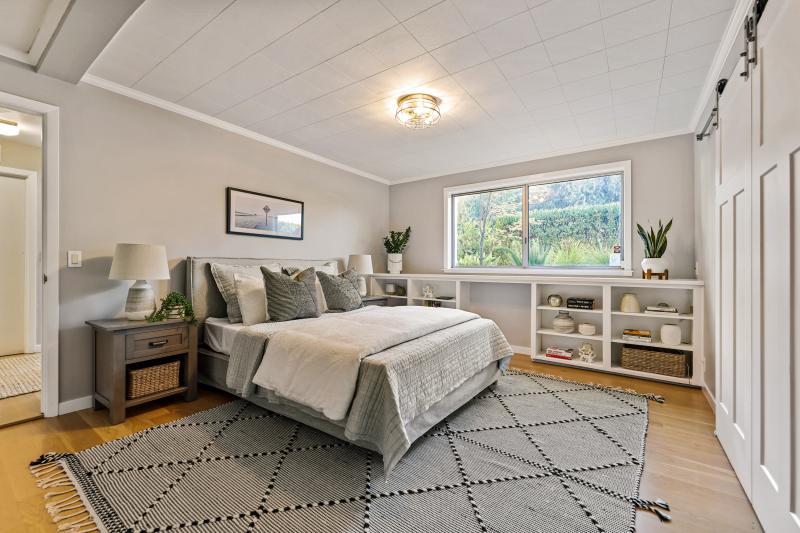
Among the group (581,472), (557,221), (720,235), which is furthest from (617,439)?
(557,221)

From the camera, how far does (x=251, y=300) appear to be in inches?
117

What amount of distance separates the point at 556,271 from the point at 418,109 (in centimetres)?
255

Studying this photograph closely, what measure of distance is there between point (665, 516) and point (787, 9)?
198cm

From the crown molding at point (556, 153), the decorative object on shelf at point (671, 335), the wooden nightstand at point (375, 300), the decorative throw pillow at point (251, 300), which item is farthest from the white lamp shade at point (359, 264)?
the decorative object on shelf at point (671, 335)

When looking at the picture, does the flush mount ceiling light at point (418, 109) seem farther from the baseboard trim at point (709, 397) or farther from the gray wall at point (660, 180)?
the baseboard trim at point (709, 397)

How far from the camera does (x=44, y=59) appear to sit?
2.24 metres

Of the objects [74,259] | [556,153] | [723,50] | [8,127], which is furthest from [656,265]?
[8,127]

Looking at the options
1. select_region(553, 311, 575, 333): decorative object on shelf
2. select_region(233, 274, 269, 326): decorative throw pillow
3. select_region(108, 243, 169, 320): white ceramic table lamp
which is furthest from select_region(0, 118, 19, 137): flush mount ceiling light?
select_region(553, 311, 575, 333): decorative object on shelf

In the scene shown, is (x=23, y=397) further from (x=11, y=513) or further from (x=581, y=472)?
(x=581, y=472)

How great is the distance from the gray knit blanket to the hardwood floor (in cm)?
69

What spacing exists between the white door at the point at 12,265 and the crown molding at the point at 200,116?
2532 mm

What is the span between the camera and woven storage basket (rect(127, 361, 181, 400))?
2.51m

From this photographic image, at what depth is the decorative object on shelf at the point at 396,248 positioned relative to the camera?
527 centimetres

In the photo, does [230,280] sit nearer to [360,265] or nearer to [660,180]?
[360,265]
